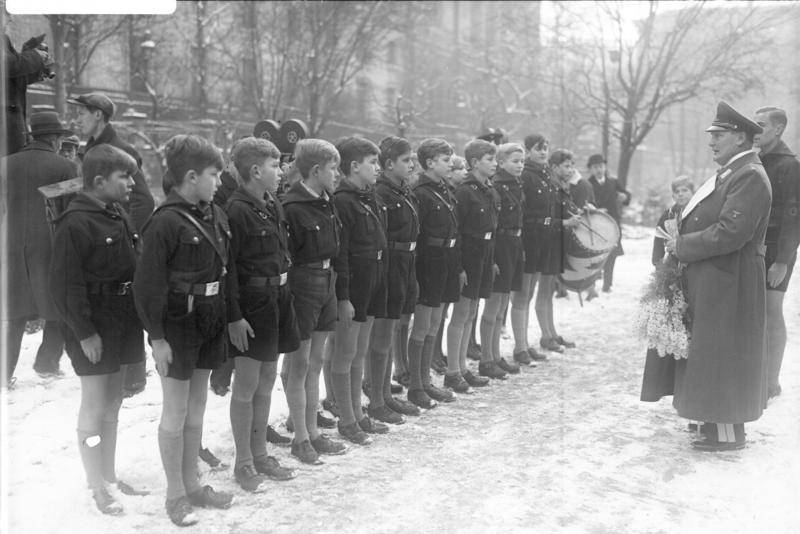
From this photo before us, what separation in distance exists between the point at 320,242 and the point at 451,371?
104 inches

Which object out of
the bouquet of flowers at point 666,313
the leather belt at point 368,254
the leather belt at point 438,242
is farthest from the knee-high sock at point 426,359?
the bouquet of flowers at point 666,313

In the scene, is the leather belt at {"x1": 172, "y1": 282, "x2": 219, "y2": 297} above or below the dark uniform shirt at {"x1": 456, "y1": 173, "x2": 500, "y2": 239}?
below

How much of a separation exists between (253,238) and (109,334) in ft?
3.23

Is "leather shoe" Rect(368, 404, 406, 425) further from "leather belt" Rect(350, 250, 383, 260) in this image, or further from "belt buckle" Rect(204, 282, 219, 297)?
"belt buckle" Rect(204, 282, 219, 297)

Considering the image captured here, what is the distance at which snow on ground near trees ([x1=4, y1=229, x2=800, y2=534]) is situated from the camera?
438 cm

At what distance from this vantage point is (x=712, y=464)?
5.49 m

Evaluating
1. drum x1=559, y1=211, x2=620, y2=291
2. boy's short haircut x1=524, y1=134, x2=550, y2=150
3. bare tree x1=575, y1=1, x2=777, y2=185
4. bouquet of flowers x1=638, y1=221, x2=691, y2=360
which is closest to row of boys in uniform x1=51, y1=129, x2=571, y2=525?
bouquet of flowers x1=638, y1=221, x2=691, y2=360

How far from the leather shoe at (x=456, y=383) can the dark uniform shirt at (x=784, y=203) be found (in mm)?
2923

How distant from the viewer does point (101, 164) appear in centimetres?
438

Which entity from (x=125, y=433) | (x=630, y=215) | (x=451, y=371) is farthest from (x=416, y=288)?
(x=630, y=215)

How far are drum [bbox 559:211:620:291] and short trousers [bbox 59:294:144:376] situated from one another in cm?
559

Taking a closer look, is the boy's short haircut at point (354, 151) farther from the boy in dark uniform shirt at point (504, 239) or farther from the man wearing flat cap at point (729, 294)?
the man wearing flat cap at point (729, 294)

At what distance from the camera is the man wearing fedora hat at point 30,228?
6375 mm

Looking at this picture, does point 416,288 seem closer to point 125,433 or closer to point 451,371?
point 451,371
